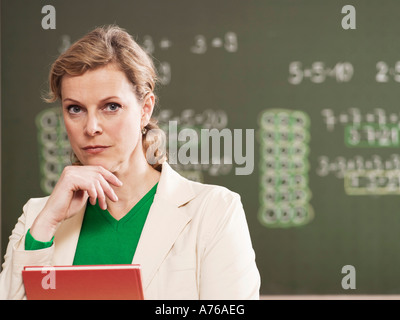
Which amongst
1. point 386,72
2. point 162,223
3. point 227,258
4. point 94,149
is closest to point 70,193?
point 94,149

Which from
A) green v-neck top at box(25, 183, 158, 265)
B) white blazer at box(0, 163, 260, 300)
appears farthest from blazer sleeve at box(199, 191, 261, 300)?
green v-neck top at box(25, 183, 158, 265)

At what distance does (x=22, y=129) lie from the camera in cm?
266

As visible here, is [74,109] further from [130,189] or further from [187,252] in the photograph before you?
[187,252]

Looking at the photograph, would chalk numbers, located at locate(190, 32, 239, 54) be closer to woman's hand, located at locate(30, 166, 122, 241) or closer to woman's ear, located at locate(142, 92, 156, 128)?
woman's ear, located at locate(142, 92, 156, 128)

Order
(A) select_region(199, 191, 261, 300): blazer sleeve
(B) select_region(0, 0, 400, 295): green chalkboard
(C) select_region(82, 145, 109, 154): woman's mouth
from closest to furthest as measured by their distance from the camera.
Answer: (A) select_region(199, 191, 261, 300): blazer sleeve, (C) select_region(82, 145, 109, 154): woman's mouth, (B) select_region(0, 0, 400, 295): green chalkboard

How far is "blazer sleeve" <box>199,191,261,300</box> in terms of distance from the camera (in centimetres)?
99

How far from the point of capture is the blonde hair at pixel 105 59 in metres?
1.05

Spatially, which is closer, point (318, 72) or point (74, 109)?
point (74, 109)

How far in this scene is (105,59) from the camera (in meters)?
1.07

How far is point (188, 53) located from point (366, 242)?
4.59 feet

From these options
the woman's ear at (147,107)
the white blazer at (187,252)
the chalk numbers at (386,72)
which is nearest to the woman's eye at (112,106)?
the woman's ear at (147,107)

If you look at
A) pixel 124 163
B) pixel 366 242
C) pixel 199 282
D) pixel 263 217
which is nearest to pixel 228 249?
pixel 199 282

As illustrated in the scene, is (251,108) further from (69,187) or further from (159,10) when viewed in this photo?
(69,187)

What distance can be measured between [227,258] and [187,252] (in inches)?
3.8
